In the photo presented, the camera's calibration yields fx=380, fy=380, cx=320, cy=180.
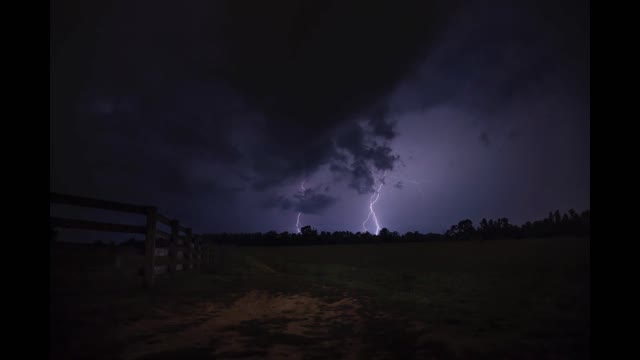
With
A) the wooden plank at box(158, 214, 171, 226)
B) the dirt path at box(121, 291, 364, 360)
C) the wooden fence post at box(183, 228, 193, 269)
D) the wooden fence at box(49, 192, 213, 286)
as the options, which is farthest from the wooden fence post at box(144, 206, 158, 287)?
the wooden fence post at box(183, 228, 193, 269)

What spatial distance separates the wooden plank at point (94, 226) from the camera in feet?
16.8

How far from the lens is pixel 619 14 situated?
202 cm

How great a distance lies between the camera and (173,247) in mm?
8688

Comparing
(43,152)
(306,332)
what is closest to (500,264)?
(306,332)

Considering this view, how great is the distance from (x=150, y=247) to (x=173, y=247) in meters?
1.91

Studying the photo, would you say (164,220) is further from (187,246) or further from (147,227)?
(187,246)

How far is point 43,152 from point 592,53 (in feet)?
9.80

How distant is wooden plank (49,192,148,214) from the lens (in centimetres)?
Answer: 516

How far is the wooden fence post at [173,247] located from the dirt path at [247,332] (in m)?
2.94

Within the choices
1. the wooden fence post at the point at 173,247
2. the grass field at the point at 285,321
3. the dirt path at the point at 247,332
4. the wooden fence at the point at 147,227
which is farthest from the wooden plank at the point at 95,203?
the wooden fence post at the point at 173,247

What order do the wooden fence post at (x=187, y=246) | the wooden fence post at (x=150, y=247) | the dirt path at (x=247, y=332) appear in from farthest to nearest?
the wooden fence post at (x=187, y=246)
the wooden fence post at (x=150, y=247)
the dirt path at (x=247, y=332)

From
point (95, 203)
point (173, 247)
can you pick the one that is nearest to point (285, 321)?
point (95, 203)

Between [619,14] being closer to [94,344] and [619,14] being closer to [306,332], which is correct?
[306,332]

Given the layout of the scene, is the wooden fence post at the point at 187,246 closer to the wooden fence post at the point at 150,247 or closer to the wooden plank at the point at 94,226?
the wooden fence post at the point at 150,247
